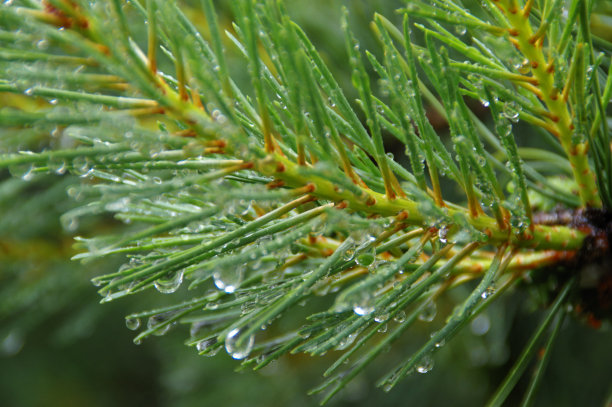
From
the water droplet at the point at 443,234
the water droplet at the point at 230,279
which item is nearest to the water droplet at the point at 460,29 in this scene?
the water droplet at the point at 443,234

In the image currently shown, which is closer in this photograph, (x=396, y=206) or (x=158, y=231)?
(x=158, y=231)

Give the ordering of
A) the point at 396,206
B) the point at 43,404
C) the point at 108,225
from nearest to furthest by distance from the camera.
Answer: the point at 396,206 < the point at 108,225 < the point at 43,404

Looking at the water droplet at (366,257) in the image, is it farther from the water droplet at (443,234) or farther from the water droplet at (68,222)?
the water droplet at (68,222)

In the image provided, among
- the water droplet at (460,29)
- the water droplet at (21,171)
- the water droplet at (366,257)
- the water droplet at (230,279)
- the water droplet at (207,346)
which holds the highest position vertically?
the water droplet at (460,29)

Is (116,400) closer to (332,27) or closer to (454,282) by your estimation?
(332,27)

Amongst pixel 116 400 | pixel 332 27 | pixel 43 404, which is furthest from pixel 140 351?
pixel 332 27

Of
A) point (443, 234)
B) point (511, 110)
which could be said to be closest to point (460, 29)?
point (511, 110)

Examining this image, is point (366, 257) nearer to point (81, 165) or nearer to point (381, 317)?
point (381, 317)

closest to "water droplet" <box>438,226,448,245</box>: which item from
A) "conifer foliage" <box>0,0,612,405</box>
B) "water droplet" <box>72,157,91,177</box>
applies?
"conifer foliage" <box>0,0,612,405</box>
